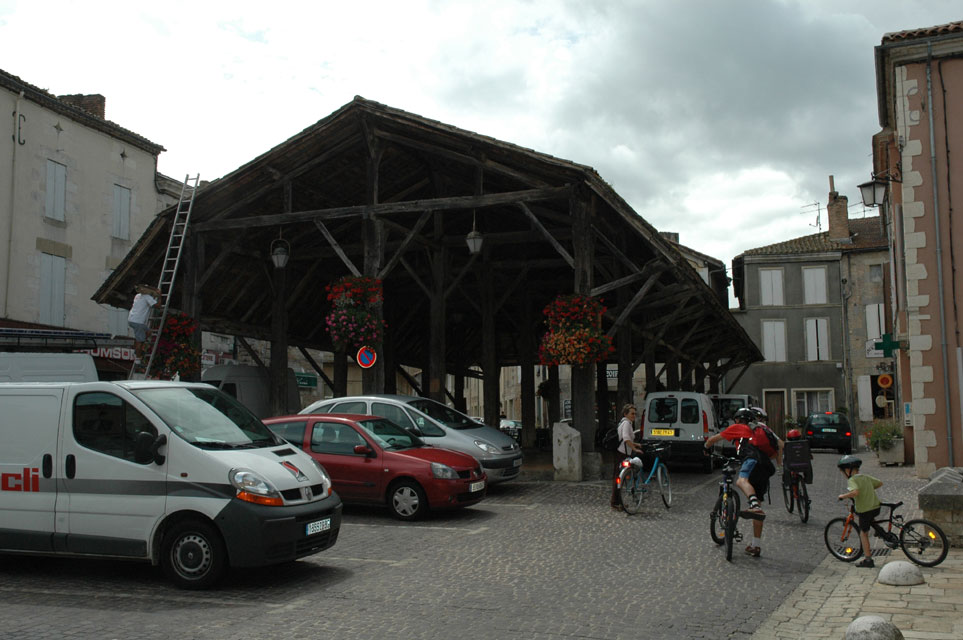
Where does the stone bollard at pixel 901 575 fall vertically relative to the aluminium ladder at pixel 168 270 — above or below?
below

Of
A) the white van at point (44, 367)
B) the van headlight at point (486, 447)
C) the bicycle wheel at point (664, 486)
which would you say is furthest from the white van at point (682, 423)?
the white van at point (44, 367)

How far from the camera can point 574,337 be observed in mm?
15352

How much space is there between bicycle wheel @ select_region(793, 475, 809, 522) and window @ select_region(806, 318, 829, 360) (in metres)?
34.2

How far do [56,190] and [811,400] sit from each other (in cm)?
3464

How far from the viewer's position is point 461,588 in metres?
7.57

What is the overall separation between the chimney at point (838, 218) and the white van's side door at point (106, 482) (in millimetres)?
42761

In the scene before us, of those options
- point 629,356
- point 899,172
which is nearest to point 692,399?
point 629,356

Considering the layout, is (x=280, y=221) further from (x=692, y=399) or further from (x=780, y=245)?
(x=780, y=245)

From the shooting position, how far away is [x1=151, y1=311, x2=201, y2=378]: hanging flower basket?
18.0m

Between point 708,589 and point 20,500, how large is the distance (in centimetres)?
626

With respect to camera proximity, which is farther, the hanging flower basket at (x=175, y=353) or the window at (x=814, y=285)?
the window at (x=814, y=285)

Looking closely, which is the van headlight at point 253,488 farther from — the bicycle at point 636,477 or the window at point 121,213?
the window at point 121,213

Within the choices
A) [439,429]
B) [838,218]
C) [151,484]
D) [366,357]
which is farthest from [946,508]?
[838,218]

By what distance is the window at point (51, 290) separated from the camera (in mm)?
27234
